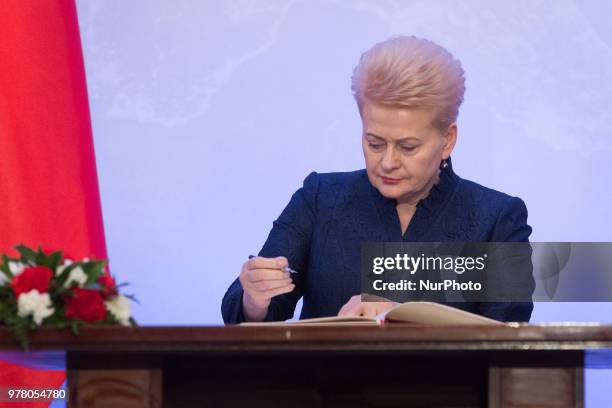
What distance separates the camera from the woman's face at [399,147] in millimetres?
2365

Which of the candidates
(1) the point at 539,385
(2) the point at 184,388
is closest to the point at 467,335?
(1) the point at 539,385

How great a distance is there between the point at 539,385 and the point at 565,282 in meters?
1.19

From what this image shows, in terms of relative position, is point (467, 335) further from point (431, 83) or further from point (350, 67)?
point (350, 67)

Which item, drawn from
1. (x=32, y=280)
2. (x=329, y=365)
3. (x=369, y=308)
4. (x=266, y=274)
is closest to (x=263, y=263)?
(x=266, y=274)

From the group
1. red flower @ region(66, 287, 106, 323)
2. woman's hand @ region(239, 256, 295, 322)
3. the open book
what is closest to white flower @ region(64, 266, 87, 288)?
red flower @ region(66, 287, 106, 323)

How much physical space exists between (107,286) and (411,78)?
110 cm

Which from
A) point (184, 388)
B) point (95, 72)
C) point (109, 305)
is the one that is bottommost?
point (184, 388)

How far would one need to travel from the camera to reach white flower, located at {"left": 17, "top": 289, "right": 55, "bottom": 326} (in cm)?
137

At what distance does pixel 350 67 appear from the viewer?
9.68 feet

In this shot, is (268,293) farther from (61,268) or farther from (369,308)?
(61,268)

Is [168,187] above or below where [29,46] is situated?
below

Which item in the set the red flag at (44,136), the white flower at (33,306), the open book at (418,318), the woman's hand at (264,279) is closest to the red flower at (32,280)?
the white flower at (33,306)

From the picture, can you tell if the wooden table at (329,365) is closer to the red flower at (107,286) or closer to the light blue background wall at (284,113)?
the red flower at (107,286)

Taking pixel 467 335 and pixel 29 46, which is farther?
pixel 29 46
